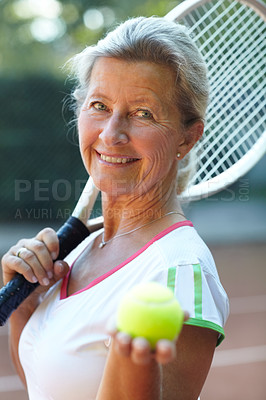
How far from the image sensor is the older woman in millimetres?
981

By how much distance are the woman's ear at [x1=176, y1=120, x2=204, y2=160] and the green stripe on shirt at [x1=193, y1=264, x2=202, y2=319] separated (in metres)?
0.34

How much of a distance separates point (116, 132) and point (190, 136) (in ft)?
0.64

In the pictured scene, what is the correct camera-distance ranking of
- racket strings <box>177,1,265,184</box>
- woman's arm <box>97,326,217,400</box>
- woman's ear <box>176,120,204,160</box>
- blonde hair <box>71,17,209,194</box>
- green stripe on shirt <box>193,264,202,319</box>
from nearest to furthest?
woman's arm <box>97,326,217,400</box>
green stripe on shirt <box>193,264,202,319</box>
blonde hair <box>71,17,209,194</box>
woman's ear <box>176,120,204,160</box>
racket strings <box>177,1,265,184</box>

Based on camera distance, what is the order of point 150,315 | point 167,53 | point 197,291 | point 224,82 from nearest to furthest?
point 150,315
point 197,291
point 167,53
point 224,82

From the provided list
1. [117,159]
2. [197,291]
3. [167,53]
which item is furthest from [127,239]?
[167,53]

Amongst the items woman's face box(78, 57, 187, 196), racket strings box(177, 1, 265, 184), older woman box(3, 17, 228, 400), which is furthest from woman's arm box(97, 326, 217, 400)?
racket strings box(177, 1, 265, 184)

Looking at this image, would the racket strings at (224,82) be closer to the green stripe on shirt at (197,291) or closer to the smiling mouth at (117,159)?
the smiling mouth at (117,159)

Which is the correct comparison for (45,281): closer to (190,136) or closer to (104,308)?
(104,308)

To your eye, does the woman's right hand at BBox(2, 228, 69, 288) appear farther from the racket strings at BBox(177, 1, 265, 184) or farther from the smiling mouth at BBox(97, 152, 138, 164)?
the racket strings at BBox(177, 1, 265, 184)

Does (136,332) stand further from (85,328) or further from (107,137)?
(107,137)

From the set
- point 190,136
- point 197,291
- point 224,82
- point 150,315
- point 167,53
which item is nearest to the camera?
point 150,315

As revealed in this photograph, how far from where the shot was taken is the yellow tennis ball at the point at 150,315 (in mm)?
730

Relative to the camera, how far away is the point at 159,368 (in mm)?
788

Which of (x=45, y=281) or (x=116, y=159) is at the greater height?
(x=116, y=159)
